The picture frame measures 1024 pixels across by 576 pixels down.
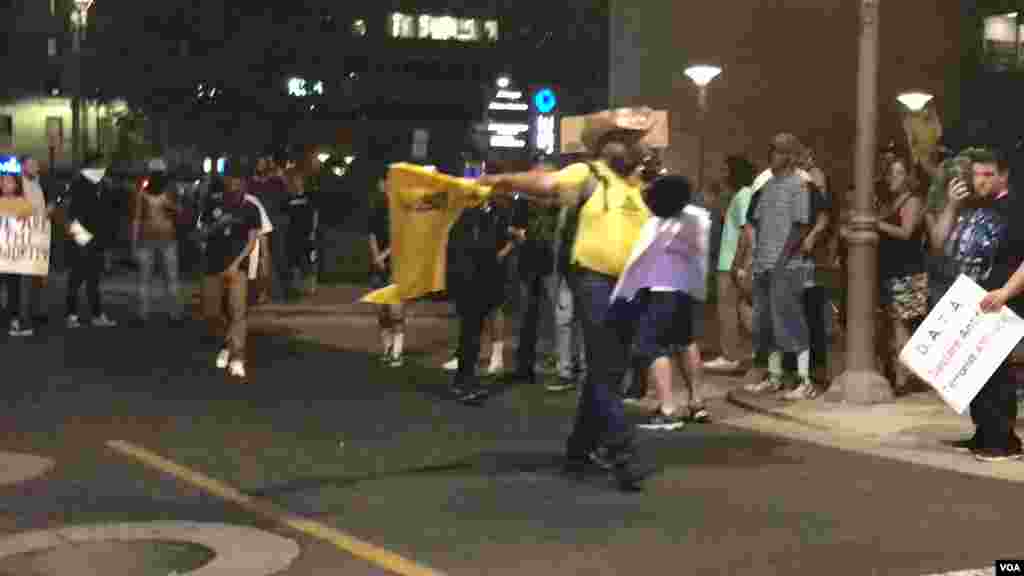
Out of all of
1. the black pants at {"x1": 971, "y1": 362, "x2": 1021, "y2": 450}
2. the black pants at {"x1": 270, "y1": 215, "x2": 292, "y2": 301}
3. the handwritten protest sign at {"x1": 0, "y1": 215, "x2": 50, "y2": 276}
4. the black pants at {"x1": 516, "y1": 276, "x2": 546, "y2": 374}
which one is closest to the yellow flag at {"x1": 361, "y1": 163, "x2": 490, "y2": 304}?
the black pants at {"x1": 971, "y1": 362, "x2": 1021, "y2": 450}

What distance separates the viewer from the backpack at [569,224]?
27.3 ft

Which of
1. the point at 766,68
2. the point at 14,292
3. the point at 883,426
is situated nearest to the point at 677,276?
the point at 883,426

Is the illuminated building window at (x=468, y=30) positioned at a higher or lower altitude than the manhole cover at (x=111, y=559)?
higher

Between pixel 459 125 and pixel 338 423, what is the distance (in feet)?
250

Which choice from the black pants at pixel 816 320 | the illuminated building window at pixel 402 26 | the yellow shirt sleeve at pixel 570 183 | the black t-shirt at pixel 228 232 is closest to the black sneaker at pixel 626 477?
the yellow shirt sleeve at pixel 570 183

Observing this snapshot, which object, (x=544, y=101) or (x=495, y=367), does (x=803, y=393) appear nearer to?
(x=495, y=367)

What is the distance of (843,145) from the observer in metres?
25.5

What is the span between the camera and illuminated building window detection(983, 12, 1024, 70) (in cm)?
3488

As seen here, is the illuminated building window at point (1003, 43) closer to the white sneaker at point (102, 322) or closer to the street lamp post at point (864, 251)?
the white sneaker at point (102, 322)

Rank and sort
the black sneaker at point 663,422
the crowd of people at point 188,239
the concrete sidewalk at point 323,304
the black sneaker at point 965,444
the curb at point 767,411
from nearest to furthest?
the black sneaker at point 965,444
the black sneaker at point 663,422
the curb at point 767,411
the crowd of people at point 188,239
the concrete sidewalk at point 323,304

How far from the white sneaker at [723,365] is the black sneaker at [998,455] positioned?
4.26 meters

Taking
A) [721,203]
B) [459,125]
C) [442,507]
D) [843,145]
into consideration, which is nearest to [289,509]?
[442,507]

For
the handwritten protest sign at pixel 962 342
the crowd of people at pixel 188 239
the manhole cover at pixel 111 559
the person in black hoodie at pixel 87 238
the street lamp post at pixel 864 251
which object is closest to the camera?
the manhole cover at pixel 111 559

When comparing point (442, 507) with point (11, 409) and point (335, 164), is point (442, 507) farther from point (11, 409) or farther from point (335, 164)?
point (335, 164)
